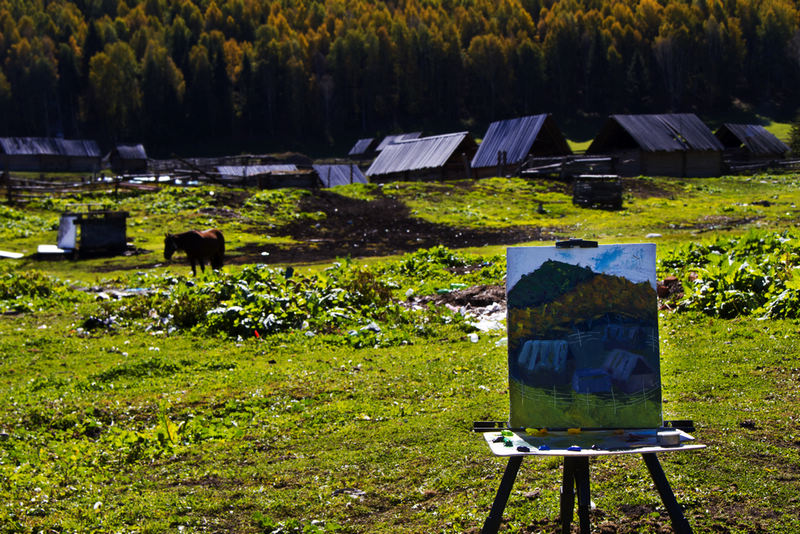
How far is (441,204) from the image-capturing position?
132 feet

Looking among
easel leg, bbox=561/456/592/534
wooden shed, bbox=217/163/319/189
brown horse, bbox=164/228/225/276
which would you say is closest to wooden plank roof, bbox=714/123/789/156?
wooden shed, bbox=217/163/319/189

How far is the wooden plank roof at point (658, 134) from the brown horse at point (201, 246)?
129 ft

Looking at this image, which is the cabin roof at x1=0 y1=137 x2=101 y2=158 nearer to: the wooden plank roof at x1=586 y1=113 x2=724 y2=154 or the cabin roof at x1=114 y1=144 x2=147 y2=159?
the cabin roof at x1=114 y1=144 x2=147 y2=159

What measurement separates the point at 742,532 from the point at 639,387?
1.51 metres

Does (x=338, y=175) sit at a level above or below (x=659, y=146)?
below

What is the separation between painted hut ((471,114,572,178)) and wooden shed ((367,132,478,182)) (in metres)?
1.38

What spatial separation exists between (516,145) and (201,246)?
38073 millimetres

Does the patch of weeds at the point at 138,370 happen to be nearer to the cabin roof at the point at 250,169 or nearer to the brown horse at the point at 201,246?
the brown horse at the point at 201,246

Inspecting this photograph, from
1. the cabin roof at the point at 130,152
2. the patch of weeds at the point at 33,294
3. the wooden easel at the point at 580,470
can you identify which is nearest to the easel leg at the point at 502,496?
the wooden easel at the point at 580,470

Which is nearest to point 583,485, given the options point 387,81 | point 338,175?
point 338,175

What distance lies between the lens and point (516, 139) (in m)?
57.4

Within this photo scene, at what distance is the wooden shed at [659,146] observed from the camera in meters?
55.6

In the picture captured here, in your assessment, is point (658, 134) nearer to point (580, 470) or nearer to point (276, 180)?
point (276, 180)

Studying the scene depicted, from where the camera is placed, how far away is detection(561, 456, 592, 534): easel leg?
485cm
